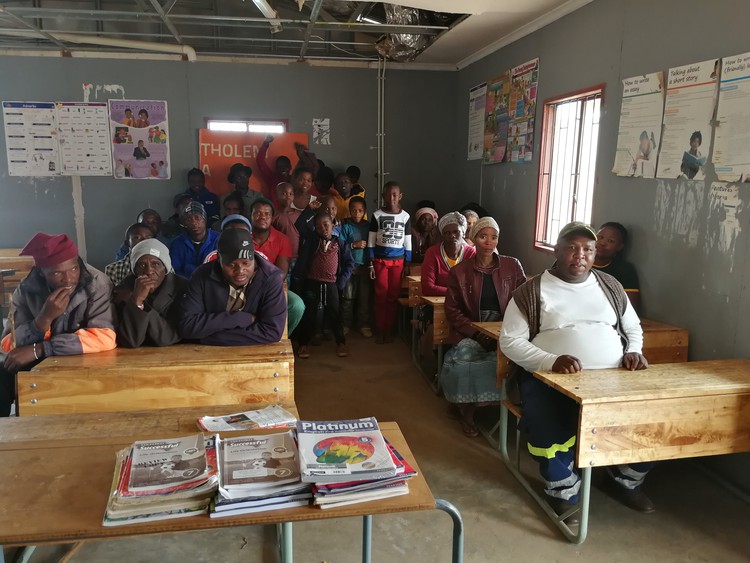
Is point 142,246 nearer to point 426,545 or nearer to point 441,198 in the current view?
point 426,545

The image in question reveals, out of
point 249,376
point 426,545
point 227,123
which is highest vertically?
point 227,123

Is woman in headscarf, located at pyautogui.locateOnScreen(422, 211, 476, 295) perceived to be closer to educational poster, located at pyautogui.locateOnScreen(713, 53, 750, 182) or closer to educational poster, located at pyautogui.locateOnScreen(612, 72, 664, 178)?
educational poster, located at pyautogui.locateOnScreen(612, 72, 664, 178)

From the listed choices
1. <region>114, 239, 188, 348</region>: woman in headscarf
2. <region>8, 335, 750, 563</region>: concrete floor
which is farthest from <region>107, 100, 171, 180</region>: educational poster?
<region>8, 335, 750, 563</region>: concrete floor

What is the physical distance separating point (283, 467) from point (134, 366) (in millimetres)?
1377

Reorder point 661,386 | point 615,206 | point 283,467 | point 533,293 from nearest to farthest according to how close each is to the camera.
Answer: point 283,467 → point 661,386 → point 533,293 → point 615,206

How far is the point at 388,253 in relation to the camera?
5.51 metres

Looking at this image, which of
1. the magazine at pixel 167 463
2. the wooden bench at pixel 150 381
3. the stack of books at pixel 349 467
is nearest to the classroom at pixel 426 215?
the wooden bench at pixel 150 381

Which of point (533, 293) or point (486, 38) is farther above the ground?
point (486, 38)

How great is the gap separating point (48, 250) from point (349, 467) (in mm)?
2013

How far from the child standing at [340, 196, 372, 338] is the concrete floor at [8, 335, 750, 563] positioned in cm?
261

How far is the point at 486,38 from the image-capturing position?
5.57 metres

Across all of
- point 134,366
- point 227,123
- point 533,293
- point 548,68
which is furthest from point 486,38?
point 134,366

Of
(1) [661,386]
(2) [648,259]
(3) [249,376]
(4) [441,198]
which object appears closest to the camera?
(1) [661,386]

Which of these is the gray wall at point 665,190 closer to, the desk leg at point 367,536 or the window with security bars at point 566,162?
the window with security bars at point 566,162
